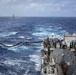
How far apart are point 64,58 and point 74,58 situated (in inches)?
82.7

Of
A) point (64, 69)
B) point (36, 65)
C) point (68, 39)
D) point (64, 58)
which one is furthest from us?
point (36, 65)

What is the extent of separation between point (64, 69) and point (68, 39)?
1155 centimetres

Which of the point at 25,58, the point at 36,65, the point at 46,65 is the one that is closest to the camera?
the point at 46,65

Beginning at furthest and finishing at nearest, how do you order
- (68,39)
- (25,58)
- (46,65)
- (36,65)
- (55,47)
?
1. (25,58)
2. (36,65)
3. (68,39)
4. (55,47)
5. (46,65)

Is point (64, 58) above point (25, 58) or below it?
above

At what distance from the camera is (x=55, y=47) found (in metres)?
36.1

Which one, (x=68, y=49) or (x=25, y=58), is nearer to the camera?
(x=68, y=49)

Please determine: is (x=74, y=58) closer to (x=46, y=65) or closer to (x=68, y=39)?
(x=46, y=65)

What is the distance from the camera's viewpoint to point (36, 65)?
55.8 meters

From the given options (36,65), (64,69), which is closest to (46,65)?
(64,69)

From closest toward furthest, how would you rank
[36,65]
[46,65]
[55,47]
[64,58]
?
[46,65] < [64,58] < [55,47] < [36,65]

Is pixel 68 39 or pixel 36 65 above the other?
pixel 68 39

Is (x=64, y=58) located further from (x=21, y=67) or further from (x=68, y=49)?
(x=21, y=67)

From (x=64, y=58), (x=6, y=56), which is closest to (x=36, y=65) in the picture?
(x=6, y=56)
